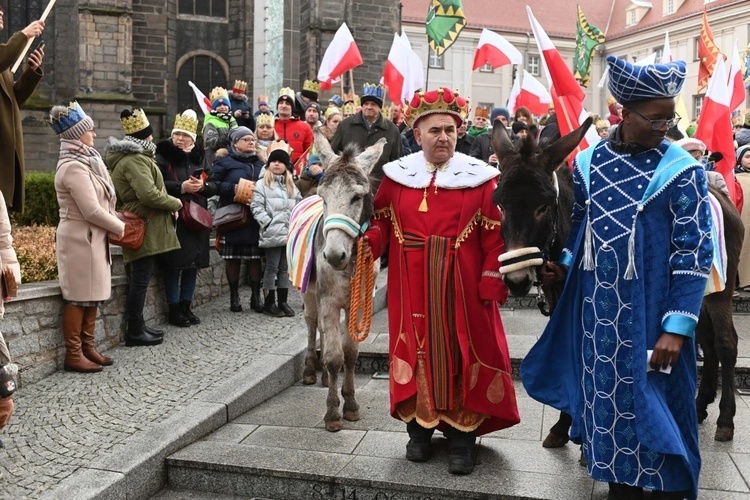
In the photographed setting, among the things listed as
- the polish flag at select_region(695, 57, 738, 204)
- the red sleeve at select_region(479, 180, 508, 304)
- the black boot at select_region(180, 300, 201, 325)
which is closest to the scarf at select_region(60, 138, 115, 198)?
the black boot at select_region(180, 300, 201, 325)

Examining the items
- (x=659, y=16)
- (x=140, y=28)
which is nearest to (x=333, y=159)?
(x=140, y=28)

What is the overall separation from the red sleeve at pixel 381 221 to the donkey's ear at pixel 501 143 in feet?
2.78

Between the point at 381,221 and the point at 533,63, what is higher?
the point at 533,63

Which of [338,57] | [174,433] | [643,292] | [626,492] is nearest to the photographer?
[643,292]

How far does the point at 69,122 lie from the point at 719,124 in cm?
619

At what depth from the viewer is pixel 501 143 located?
4508 millimetres

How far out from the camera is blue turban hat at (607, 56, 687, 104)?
383 centimetres

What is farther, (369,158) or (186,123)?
(186,123)

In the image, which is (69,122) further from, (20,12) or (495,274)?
(20,12)

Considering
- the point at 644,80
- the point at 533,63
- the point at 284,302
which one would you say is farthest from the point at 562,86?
the point at 533,63

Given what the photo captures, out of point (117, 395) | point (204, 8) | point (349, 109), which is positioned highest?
point (204, 8)

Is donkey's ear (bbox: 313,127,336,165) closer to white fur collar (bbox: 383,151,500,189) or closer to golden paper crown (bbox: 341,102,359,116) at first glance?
white fur collar (bbox: 383,151,500,189)

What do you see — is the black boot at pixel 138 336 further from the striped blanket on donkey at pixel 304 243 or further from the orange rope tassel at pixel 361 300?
the orange rope tassel at pixel 361 300

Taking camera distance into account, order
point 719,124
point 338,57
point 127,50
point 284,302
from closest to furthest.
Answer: point 719,124 < point 284,302 < point 338,57 < point 127,50
